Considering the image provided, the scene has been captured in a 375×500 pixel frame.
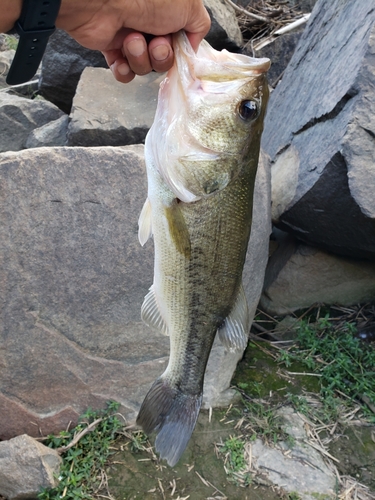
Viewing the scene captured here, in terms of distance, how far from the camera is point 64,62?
453 cm

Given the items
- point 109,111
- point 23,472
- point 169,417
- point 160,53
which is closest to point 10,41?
point 109,111

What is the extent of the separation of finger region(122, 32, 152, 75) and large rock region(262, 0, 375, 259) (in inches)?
Result: 68.4

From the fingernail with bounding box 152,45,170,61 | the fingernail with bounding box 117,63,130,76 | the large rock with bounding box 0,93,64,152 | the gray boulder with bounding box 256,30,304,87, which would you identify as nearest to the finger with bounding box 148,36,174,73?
the fingernail with bounding box 152,45,170,61

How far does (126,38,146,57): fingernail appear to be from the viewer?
4.71 feet

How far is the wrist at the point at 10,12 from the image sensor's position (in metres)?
1.32

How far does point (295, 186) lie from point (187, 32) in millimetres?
1994

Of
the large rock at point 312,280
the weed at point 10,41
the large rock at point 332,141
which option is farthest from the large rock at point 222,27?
the weed at point 10,41

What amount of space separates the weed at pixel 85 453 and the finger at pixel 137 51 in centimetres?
200

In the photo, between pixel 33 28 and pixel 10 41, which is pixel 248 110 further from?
pixel 10 41

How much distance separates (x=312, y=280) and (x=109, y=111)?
201cm

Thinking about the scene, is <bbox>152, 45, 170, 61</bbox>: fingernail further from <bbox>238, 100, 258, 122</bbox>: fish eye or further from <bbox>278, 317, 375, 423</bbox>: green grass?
<bbox>278, 317, 375, 423</bbox>: green grass

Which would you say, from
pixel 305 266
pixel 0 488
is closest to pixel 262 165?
pixel 305 266

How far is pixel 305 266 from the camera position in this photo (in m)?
3.67

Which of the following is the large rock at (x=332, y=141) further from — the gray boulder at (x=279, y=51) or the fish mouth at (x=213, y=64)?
the fish mouth at (x=213, y=64)
